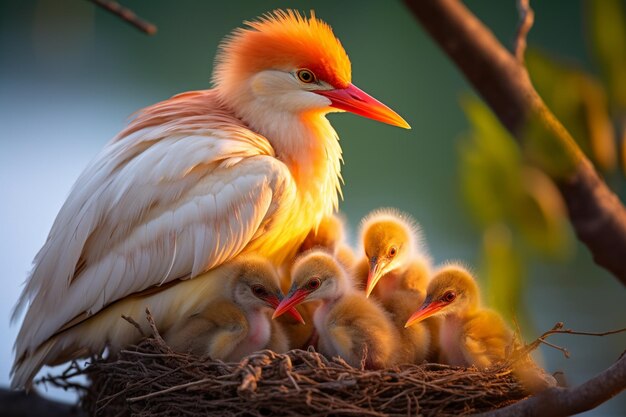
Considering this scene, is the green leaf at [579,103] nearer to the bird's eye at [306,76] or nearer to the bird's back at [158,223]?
the bird's back at [158,223]

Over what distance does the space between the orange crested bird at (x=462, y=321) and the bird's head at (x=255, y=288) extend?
10.8 inches

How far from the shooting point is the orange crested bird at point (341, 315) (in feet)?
5.28

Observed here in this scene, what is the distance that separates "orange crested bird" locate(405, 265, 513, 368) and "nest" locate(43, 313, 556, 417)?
0.07 meters

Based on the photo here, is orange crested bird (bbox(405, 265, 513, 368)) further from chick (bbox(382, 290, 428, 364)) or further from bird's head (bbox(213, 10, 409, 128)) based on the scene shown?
bird's head (bbox(213, 10, 409, 128))

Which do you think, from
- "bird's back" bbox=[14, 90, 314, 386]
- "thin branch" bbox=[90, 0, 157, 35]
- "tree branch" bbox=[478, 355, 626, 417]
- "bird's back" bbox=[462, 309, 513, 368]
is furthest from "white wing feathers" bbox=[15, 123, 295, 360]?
"tree branch" bbox=[478, 355, 626, 417]

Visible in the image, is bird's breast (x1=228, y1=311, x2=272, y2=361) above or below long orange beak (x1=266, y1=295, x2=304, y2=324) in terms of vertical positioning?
below

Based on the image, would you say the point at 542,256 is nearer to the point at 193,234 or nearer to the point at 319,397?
the point at 319,397

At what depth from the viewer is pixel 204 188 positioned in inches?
67.4

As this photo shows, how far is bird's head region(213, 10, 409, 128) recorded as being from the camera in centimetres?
185

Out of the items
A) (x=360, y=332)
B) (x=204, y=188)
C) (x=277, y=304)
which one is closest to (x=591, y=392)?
(x=360, y=332)

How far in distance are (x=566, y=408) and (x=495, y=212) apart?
1.46 ft

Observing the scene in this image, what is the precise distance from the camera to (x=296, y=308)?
180 cm

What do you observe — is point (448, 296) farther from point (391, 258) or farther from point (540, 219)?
point (540, 219)

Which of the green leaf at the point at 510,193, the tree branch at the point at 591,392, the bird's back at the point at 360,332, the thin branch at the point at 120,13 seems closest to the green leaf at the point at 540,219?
the green leaf at the point at 510,193
